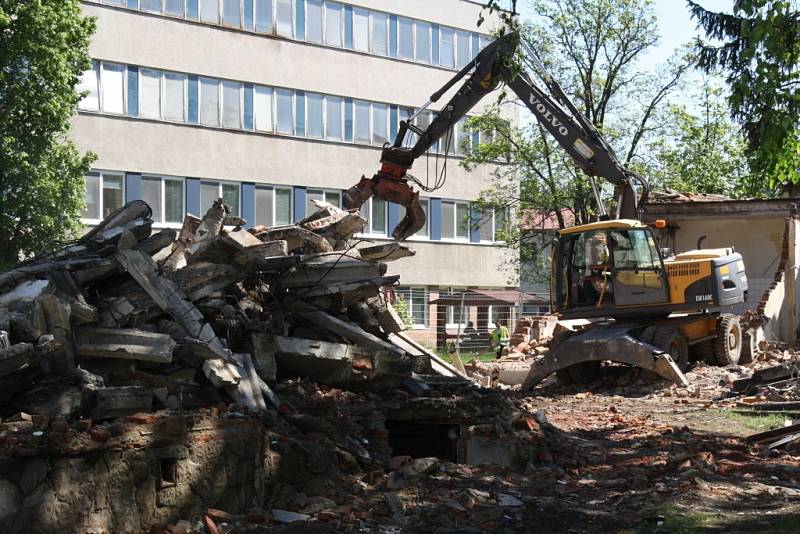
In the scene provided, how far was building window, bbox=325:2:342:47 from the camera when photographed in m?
31.1

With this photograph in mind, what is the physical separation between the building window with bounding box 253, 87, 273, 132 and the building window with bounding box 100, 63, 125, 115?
4.09 metres

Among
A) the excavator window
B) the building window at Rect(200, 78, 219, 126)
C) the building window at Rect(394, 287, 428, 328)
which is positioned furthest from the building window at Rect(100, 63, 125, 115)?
the excavator window

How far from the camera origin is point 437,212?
3397 centimetres

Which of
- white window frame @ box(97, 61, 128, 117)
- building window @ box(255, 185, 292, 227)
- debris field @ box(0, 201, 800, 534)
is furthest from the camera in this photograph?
building window @ box(255, 185, 292, 227)

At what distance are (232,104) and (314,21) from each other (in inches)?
158

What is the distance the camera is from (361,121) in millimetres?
32062

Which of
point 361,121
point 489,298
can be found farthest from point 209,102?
point 489,298

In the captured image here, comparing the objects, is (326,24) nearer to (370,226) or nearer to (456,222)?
Answer: (370,226)

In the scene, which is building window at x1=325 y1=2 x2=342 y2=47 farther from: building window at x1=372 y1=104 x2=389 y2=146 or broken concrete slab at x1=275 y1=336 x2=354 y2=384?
broken concrete slab at x1=275 y1=336 x2=354 y2=384

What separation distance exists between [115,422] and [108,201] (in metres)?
20.7

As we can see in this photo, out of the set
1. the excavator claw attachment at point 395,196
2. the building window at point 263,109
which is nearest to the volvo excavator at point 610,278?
the excavator claw attachment at point 395,196

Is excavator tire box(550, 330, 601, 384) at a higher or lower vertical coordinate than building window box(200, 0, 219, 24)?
lower

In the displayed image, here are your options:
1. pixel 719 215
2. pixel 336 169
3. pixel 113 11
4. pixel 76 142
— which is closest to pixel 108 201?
pixel 76 142

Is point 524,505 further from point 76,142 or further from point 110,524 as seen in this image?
point 76,142
